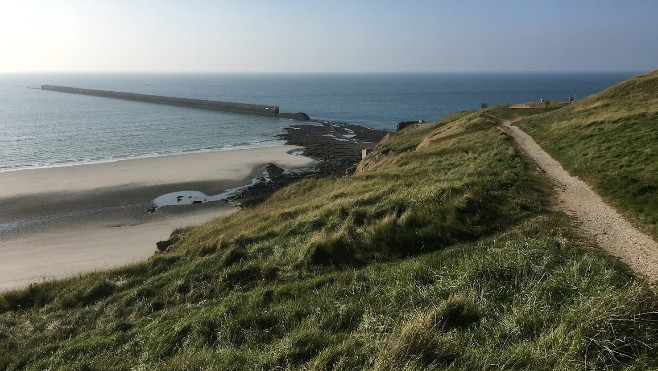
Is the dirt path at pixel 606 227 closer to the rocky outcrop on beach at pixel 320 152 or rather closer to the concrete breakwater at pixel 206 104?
the rocky outcrop on beach at pixel 320 152

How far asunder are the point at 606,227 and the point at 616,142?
9.87 meters

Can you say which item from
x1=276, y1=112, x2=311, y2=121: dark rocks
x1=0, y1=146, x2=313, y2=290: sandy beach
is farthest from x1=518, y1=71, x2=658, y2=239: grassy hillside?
x1=276, y1=112, x2=311, y2=121: dark rocks

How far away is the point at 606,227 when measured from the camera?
11.5 metres

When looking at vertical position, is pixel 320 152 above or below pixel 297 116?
below

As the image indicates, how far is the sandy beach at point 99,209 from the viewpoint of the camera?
23969 mm

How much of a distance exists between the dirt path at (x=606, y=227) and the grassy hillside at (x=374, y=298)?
0.53 metres

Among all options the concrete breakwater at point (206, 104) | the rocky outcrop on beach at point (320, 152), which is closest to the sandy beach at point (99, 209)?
the rocky outcrop on beach at point (320, 152)

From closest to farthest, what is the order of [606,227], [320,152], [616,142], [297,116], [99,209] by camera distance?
[606,227] < [616,142] < [99,209] < [320,152] < [297,116]

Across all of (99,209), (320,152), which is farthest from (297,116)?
(99,209)

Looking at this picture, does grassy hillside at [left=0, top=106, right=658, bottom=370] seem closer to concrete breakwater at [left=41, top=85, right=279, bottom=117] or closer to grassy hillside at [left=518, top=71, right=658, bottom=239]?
grassy hillside at [left=518, top=71, right=658, bottom=239]

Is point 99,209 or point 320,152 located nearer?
point 99,209

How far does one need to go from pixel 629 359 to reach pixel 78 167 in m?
53.2

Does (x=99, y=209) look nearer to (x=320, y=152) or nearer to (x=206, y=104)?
(x=320, y=152)

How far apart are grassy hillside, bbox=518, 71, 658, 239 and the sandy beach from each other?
2192 cm
